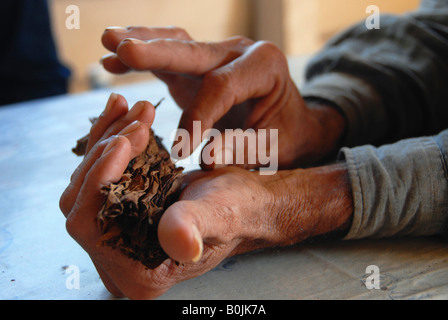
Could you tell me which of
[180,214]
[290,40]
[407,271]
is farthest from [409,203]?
[290,40]

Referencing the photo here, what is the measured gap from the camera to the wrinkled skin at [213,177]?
531 mm

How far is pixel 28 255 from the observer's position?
2.43 ft

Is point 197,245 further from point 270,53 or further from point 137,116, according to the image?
point 270,53

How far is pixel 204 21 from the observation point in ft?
12.8

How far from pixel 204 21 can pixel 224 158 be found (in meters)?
3.42

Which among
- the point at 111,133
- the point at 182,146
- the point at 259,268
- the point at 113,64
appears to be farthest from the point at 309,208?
the point at 113,64

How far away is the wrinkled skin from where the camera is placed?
1.74 feet

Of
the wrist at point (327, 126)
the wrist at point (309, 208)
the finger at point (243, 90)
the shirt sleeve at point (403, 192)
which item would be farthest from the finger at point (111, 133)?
the wrist at point (327, 126)

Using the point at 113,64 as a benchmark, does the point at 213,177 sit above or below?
below

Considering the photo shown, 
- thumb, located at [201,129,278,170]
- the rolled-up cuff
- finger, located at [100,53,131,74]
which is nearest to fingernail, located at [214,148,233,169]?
thumb, located at [201,129,278,170]

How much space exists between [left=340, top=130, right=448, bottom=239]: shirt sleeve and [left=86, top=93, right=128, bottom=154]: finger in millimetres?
375

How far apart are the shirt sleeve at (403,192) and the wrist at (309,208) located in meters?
0.02

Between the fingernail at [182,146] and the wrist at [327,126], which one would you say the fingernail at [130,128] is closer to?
the fingernail at [182,146]
